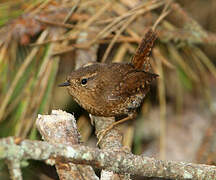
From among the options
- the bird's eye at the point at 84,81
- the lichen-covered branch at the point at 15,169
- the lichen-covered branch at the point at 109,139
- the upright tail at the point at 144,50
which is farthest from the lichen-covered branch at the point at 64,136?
the upright tail at the point at 144,50

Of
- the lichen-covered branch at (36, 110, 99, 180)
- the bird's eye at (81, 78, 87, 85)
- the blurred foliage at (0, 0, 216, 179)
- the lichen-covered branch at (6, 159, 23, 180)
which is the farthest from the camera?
the blurred foliage at (0, 0, 216, 179)

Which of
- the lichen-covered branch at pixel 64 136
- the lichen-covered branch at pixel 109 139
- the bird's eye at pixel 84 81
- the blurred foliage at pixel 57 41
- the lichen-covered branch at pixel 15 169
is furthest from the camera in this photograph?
the blurred foliage at pixel 57 41

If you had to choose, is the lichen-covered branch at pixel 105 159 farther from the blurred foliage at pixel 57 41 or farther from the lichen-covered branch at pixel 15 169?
the blurred foliage at pixel 57 41

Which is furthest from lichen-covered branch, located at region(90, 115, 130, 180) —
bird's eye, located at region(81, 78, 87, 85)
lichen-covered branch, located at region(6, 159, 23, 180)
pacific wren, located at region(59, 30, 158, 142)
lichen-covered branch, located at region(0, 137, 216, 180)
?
lichen-covered branch, located at region(6, 159, 23, 180)

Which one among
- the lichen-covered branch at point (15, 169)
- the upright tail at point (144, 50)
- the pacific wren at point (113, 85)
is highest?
the upright tail at point (144, 50)

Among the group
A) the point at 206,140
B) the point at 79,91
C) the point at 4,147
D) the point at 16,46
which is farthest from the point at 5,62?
the point at 206,140

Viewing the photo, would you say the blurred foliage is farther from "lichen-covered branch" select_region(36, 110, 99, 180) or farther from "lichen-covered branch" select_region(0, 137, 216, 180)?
"lichen-covered branch" select_region(0, 137, 216, 180)

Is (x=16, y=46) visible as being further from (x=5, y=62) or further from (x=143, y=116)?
(x=143, y=116)
